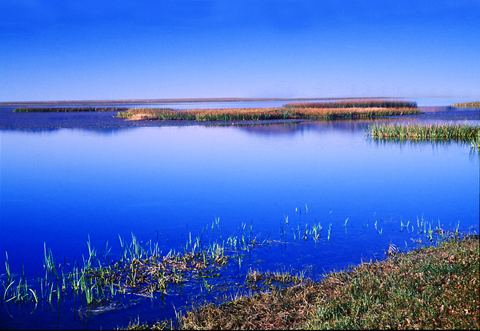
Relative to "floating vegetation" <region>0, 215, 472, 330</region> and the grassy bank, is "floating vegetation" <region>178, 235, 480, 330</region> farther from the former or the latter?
"floating vegetation" <region>0, 215, 472, 330</region>

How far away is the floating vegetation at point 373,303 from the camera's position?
542 cm

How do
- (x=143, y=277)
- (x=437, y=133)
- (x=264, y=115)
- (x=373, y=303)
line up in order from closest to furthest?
(x=373, y=303)
(x=143, y=277)
(x=437, y=133)
(x=264, y=115)

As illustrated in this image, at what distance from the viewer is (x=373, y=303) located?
6027 mm

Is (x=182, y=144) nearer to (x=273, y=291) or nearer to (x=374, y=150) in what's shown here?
(x=374, y=150)

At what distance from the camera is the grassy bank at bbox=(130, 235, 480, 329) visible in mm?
5422

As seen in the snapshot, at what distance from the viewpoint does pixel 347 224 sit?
11.7m

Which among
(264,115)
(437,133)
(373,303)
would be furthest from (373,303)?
(264,115)

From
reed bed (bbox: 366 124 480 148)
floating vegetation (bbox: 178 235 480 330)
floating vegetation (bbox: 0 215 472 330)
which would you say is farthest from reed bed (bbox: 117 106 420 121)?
floating vegetation (bbox: 178 235 480 330)

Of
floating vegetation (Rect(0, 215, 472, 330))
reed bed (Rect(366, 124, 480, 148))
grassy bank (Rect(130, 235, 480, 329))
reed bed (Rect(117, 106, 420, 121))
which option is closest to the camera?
grassy bank (Rect(130, 235, 480, 329))

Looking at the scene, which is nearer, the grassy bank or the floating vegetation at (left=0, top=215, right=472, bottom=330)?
the grassy bank

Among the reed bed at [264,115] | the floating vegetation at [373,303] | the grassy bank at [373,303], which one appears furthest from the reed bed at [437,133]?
the reed bed at [264,115]

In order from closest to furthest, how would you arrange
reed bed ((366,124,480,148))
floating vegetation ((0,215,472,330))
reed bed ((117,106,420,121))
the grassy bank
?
the grassy bank → floating vegetation ((0,215,472,330)) → reed bed ((366,124,480,148)) → reed bed ((117,106,420,121))

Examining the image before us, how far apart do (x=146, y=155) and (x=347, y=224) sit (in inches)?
805

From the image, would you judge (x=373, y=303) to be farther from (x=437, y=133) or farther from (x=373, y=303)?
(x=437, y=133)
